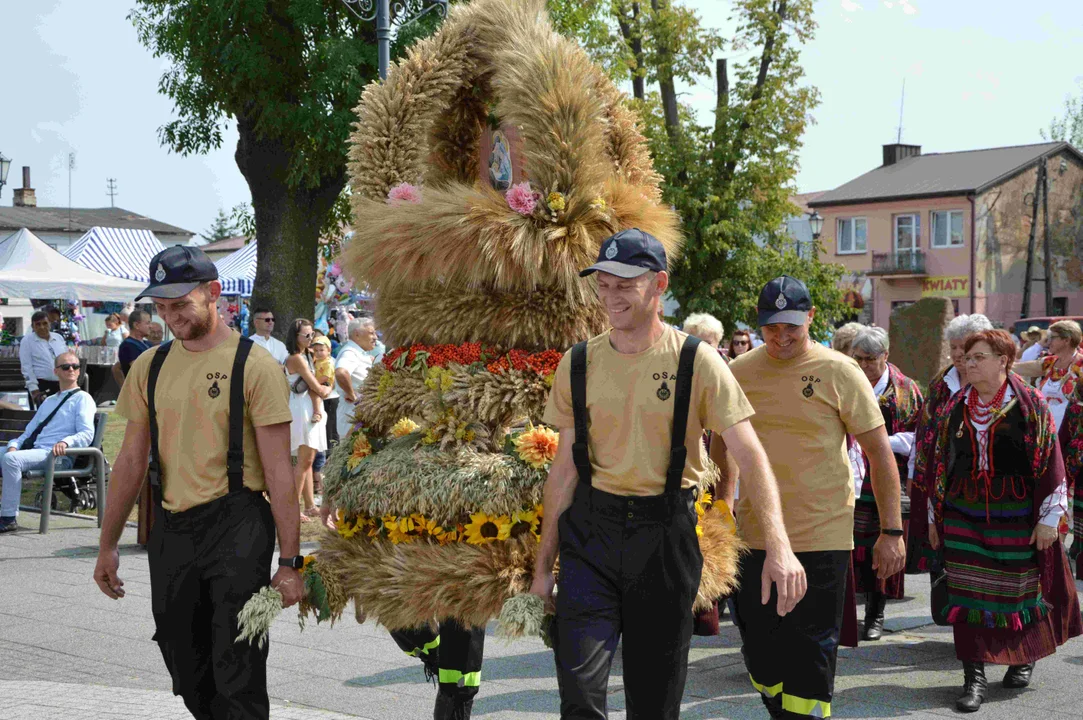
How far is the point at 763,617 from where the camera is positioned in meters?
4.95

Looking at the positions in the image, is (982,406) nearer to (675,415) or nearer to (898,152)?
(675,415)

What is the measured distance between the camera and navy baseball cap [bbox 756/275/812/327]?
4.92 metres

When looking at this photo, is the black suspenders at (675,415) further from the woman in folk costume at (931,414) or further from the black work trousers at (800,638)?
the woman in folk costume at (931,414)

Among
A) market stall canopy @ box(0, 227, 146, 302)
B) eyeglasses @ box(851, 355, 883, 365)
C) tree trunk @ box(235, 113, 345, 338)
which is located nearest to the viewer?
eyeglasses @ box(851, 355, 883, 365)

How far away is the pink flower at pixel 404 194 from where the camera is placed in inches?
194

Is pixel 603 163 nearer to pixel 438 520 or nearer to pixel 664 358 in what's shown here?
pixel 664 358

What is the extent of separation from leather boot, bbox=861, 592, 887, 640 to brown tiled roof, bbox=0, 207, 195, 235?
74.7 metres

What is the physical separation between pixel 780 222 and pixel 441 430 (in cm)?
2662

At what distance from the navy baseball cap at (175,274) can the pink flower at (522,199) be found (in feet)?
3.58

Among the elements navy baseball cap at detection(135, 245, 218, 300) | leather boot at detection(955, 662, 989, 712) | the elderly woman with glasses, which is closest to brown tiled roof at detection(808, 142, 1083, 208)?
the elderly woman with glasses

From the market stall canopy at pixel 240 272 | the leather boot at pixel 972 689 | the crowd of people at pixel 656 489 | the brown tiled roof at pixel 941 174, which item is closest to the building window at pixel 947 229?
the brown tiled roof at pixel 941 174

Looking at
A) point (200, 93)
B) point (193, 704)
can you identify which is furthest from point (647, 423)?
point (200, 93)

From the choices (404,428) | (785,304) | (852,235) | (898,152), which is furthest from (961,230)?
(404,428)

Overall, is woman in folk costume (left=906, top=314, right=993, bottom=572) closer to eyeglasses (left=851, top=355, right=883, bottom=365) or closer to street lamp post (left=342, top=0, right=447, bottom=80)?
eyeglasses (left=851, top=355, right=883, bottom=365)
